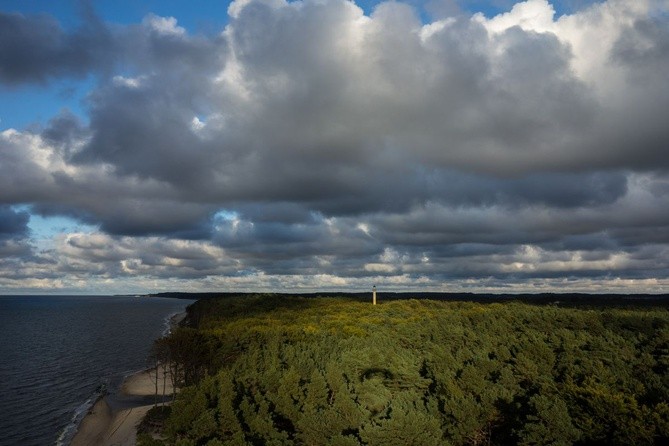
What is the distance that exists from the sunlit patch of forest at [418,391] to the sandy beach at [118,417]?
11.2 ft

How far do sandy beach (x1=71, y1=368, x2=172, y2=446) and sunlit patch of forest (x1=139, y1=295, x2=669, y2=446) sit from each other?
3400mm

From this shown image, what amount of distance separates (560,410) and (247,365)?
25.9 metres

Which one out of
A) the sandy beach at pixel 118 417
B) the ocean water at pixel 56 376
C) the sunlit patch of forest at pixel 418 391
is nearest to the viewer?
the sunlit patch of forest at pixel 418 391

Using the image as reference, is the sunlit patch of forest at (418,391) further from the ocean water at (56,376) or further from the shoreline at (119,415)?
the ocean water at (56,376)

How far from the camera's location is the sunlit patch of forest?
92.3 feet

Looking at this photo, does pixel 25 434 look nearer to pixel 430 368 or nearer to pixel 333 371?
pixel 333 371

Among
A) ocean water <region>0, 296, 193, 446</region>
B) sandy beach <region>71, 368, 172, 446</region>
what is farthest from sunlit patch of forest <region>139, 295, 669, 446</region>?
ocean water <region>0, 296, 193, 446</region>

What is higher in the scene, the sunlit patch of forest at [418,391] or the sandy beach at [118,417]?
the sunlit patch of forest at [418,391]

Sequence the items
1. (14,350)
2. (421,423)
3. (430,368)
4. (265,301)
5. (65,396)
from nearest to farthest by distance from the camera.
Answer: (421,423) < (430,368) < (65,396) < (14,350) < (265,301)

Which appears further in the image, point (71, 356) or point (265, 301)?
point (265, 301)

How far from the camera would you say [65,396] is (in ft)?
205

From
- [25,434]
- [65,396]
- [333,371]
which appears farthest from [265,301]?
[333,371]

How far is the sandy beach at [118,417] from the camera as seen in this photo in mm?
45531

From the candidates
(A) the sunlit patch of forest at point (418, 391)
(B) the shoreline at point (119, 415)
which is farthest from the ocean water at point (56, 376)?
(A) the sunlit patch of forest at point (418, 391)
